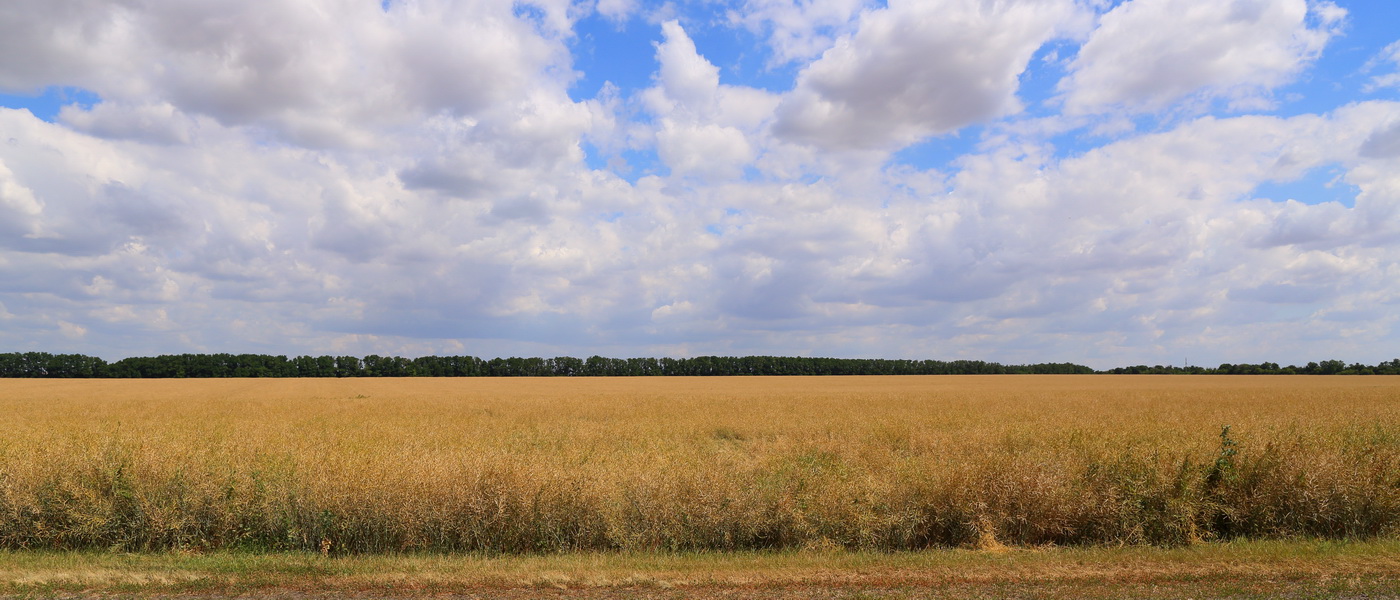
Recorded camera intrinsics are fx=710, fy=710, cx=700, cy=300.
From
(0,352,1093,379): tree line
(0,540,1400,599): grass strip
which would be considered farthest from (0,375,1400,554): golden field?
(0,352,1093,379): tree line

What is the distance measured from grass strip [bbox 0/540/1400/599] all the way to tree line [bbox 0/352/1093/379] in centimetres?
10862

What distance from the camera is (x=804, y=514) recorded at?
1107 centimetres

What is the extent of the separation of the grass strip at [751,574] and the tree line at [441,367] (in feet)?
356

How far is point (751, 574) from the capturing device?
362 inches

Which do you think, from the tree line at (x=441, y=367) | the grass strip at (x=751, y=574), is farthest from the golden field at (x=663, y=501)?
the tree line at (x=441, y=367)

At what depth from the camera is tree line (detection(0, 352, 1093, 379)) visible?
4611 inches

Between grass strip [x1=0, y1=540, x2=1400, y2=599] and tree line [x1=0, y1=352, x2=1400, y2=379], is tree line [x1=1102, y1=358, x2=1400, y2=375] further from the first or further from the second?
grass strip [x1=0, y1=540, x2=1400, y2=599]

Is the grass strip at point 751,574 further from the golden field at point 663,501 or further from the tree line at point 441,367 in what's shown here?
the tree line at point 441,367

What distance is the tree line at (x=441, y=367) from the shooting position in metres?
117

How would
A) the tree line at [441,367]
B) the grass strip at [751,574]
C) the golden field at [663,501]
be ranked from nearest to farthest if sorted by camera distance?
the grass strip at [751,574] < the golden field at [663,501] < the tree line at [441,367]

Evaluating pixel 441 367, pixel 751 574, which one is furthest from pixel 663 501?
pixel 441 367

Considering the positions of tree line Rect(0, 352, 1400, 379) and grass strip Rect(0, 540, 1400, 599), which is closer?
grass strip Rect(0, 540, 1400, 599)

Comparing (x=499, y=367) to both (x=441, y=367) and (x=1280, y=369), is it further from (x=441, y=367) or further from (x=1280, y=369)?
(x=1280, y=369)

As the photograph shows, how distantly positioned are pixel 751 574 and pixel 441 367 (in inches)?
5282
